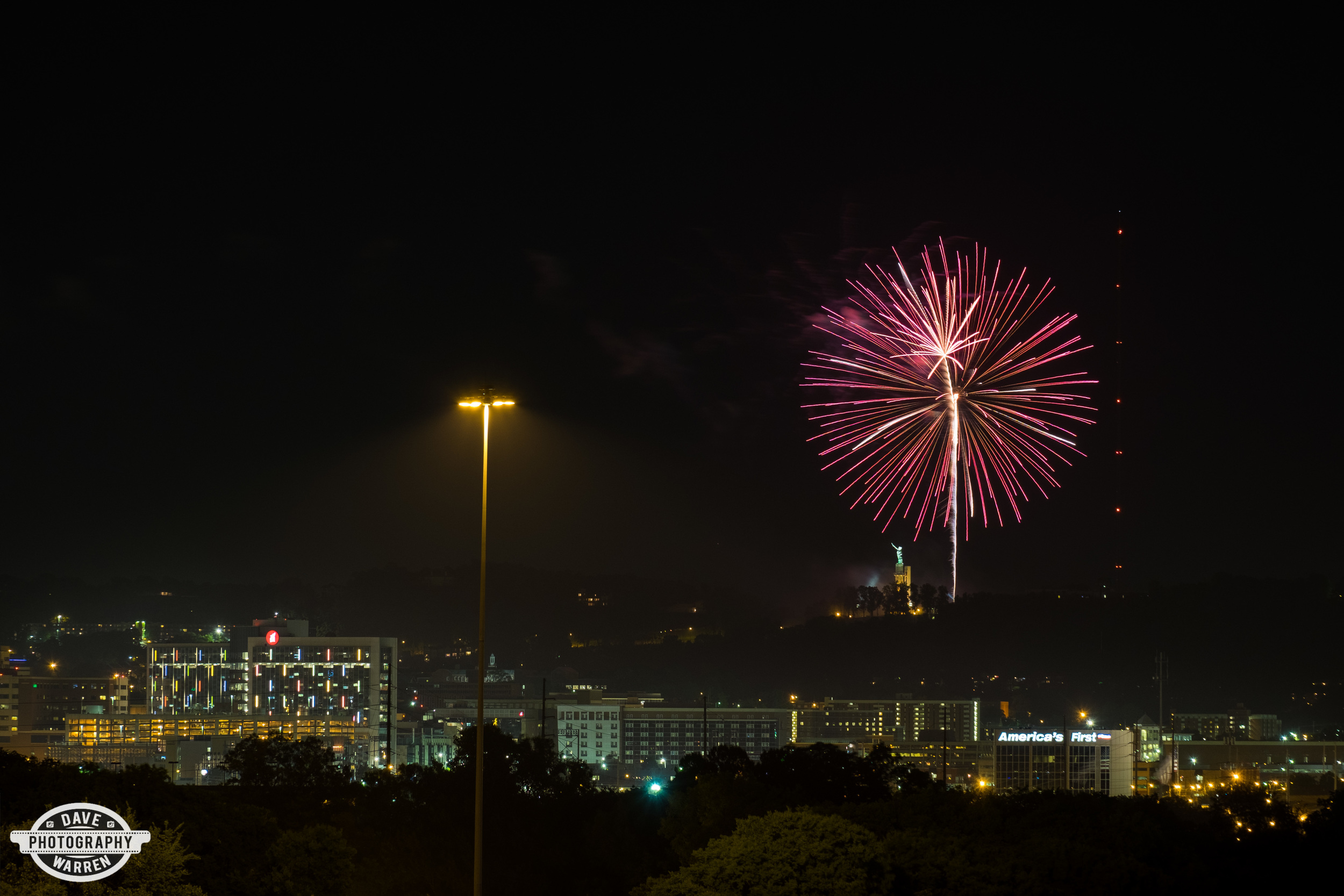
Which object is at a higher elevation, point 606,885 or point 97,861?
point 97,861

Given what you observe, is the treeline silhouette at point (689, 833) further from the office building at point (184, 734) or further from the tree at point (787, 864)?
the office building at point (184, 734)

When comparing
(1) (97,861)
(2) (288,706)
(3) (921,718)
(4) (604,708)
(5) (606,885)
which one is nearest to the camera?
(1) (97,861)

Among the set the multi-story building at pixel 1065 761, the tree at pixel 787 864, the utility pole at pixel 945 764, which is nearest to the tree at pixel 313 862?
the tree at pixel 787 864

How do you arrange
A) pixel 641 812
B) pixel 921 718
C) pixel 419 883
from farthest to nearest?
pixel 921 718 → pixel 641 812 → pixel 419 883

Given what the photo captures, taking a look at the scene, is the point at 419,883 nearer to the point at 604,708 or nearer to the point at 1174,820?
the point at 1174,820

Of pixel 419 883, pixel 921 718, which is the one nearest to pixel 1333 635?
pixel 921 718

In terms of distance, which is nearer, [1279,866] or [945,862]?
[945,862]

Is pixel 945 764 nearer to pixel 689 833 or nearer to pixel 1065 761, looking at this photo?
pixel 689 833

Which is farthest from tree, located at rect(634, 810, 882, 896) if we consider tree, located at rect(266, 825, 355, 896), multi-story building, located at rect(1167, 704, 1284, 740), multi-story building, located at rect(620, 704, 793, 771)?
multi-story building, located at rect(1167, 704, 1284, 740)
